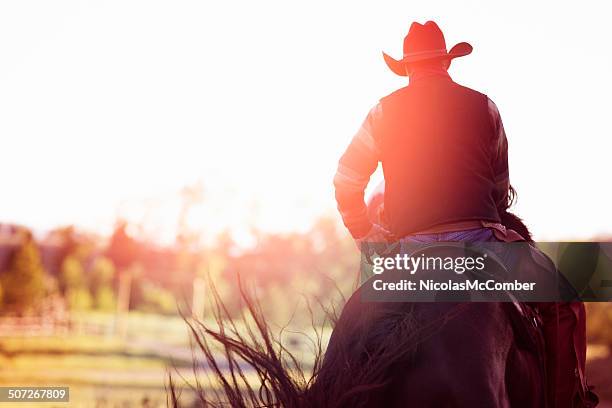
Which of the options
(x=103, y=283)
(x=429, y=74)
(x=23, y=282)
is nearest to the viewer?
(x=429, y=74)

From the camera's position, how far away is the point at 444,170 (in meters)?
3.68

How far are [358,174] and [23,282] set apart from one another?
3575 cm

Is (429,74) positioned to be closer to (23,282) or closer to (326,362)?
(326,362)

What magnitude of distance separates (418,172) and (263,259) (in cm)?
4102

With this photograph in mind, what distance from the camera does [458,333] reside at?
124 inches

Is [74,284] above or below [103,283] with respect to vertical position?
above

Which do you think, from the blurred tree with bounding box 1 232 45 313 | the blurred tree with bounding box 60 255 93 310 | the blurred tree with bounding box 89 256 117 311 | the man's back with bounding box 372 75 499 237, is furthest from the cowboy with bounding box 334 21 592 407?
the blurred tree with bounding box 89 256 117 311

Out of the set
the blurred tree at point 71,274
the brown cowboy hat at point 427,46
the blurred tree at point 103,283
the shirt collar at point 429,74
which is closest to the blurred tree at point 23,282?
the blurred tree at point 71,274

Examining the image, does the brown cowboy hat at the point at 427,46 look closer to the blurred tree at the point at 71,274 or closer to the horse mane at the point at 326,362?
the horse mane at the point at 326,362

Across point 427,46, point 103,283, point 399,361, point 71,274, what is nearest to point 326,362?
point 399,361

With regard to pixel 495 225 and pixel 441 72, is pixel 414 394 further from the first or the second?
pixel 441 72

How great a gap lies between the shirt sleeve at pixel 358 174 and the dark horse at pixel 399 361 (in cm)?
74

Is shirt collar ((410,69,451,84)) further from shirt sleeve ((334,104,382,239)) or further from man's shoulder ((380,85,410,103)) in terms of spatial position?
shirt sleeve ((334,104,382,239))

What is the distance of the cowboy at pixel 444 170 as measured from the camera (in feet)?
11.9
